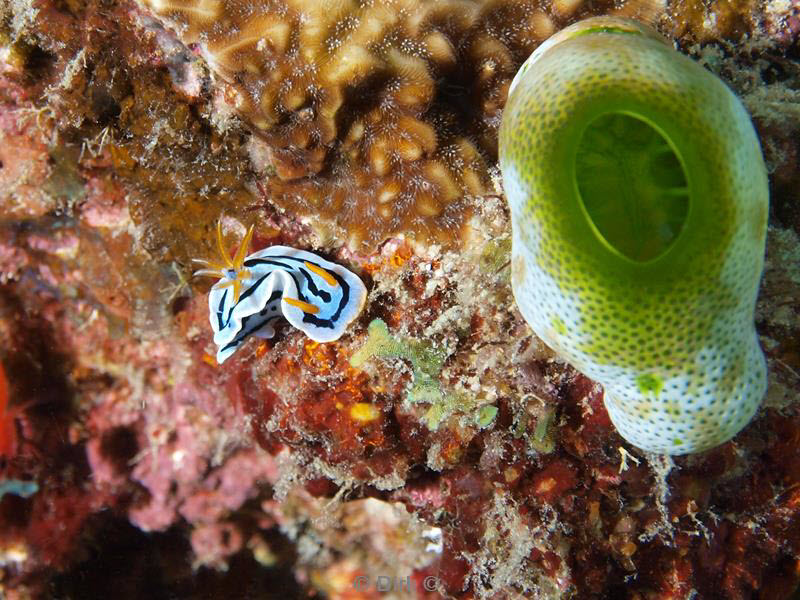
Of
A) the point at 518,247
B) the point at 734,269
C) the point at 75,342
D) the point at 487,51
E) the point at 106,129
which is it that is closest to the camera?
the point at 734,269

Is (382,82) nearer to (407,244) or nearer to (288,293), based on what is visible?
(407,244)

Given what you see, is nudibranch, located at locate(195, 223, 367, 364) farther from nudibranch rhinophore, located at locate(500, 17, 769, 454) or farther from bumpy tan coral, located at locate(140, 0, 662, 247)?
nudibranch rhinophore, located at locate(500, 17, 769, 454)

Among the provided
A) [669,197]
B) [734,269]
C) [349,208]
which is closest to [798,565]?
[734,269]

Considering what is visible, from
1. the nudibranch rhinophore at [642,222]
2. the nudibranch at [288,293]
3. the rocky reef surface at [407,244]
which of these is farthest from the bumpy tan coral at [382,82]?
the nudibranch rhinophore at [642,222]

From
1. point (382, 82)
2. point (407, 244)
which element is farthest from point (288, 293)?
point (382, 82)

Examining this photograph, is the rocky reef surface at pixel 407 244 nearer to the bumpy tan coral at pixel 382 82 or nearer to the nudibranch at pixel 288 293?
the bumpy tan coral at pixel 382 82

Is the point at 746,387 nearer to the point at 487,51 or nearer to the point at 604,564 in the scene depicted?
the point at 604,564
